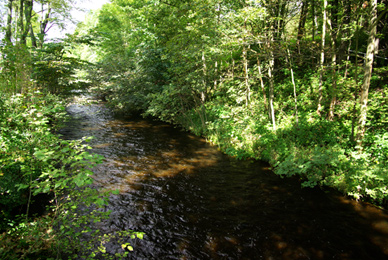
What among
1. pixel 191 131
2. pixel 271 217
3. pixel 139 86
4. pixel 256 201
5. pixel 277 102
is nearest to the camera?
pixel 271 217

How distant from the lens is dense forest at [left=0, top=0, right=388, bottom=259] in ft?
12.0

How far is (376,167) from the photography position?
5.24 meters

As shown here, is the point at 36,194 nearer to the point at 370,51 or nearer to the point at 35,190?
the point at 35,190

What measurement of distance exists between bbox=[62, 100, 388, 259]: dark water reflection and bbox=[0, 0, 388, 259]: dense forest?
64cm

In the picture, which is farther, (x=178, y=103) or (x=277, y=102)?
(x=178, y=103)

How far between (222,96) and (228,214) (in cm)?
867

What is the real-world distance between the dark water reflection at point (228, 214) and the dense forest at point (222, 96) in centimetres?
64

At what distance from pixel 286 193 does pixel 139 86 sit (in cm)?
1252

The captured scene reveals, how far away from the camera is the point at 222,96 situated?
13000mm

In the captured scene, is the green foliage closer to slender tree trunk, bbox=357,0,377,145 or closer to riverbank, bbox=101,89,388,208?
riverbank, bbox=101,89,388,208

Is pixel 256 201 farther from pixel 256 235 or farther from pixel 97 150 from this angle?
pixel 97 150

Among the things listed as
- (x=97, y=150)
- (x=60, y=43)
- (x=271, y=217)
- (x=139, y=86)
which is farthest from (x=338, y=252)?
(x=139, y=86)

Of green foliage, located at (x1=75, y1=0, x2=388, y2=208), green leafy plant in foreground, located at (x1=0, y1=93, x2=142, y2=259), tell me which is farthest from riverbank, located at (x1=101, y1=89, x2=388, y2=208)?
green leafy plant in foreground, located at (x1=0, y1=93, x2=142, y2=259)

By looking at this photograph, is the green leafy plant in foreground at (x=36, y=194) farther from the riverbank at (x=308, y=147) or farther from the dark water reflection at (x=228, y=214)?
the riverbank at (x=308, y=147)
